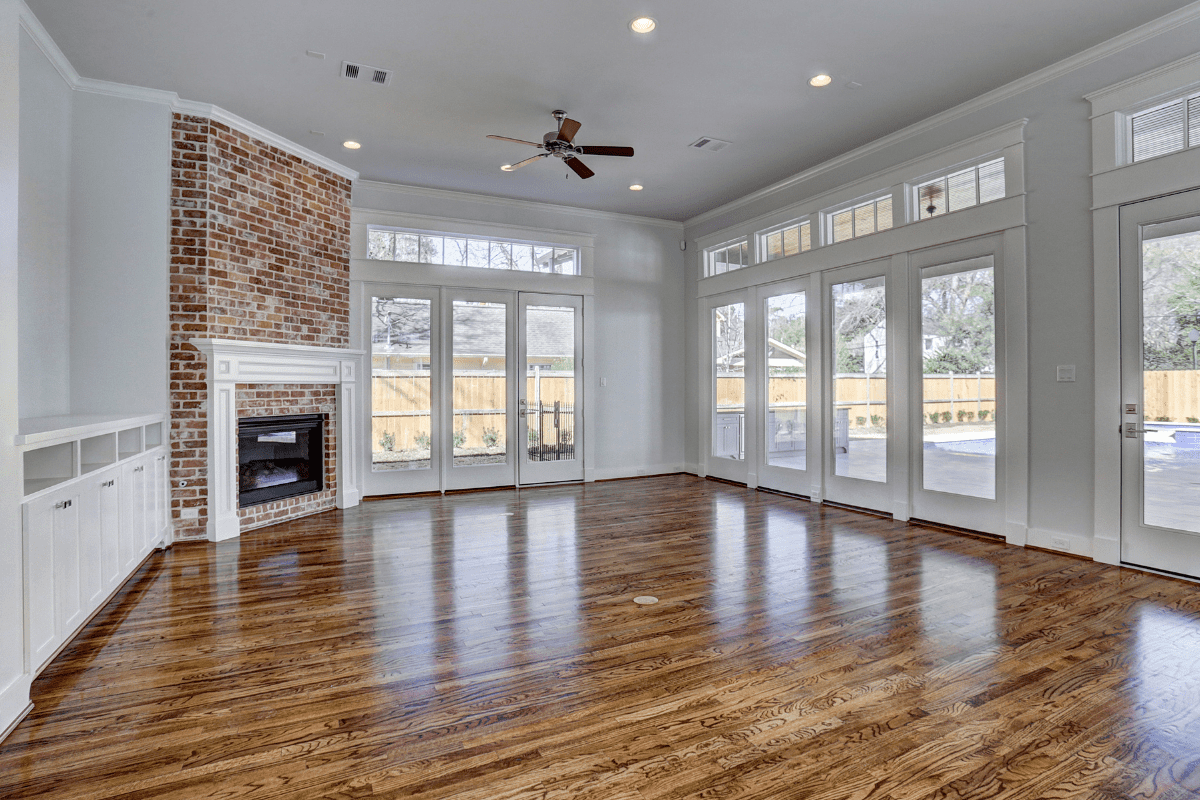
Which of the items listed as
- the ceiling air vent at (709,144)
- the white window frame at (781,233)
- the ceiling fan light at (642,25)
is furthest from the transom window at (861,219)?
the ceiling fan light at (642,25)

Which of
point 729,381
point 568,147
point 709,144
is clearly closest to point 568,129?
point 568,147

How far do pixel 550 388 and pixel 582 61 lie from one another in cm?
393

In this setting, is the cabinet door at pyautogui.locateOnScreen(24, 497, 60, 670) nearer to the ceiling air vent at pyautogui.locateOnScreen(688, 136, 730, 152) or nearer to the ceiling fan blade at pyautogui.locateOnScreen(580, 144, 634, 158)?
the ceiling fan blade at pyautogui.locateOnScreen(580, 144, 634, 158)

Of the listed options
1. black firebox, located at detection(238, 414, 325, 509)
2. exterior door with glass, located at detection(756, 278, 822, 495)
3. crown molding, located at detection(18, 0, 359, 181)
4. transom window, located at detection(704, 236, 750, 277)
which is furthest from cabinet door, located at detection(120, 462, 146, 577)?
transom window, located at detection(704, 236, 750, 277)

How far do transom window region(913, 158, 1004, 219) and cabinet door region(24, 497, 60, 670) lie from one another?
6.07 meters

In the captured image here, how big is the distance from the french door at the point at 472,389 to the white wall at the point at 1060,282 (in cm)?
465

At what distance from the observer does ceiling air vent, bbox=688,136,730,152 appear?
215 inches

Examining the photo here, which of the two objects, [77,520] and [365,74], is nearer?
[77,520]

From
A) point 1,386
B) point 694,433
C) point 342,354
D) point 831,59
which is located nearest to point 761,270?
point 694,433

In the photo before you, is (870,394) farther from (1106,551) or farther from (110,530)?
(110,530)

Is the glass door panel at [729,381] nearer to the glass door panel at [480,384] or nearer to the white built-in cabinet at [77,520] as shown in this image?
the glass door panel at [480,384]

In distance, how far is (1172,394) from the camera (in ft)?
12.2

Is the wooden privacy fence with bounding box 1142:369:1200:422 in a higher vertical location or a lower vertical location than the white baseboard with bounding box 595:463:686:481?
higher

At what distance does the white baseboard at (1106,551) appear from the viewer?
3.95m
